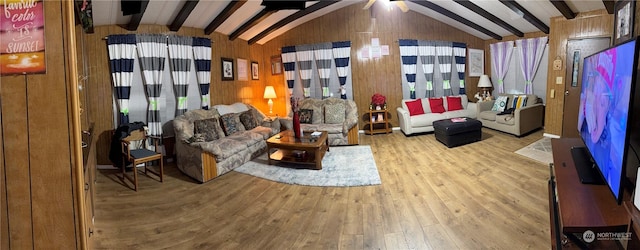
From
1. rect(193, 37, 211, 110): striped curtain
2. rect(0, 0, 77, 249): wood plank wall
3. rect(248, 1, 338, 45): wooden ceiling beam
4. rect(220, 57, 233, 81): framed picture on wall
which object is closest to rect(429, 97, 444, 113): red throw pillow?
rect(248, 1, 338, 45): wooden ceiling beam

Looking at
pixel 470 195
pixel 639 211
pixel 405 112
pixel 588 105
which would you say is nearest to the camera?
pixel 639 211

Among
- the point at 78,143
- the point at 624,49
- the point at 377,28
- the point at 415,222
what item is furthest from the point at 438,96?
the point at 78,143

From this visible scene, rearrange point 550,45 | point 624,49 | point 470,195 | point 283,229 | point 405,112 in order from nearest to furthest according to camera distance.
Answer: point 624,49 < point 283,229 < point 470,195 < point 550,45 < point 405,112

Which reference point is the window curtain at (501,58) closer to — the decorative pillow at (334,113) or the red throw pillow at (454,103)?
the red throw pillow at (454,103)

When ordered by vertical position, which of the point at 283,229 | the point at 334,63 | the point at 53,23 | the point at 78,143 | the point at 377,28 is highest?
the point at 377,28

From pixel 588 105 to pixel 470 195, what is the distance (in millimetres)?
1525

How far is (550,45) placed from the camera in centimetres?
545

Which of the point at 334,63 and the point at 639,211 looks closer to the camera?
the point at 639,211

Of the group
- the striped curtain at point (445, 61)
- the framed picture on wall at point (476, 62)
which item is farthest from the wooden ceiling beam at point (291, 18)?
the framed picture on wall at point (476, 62)

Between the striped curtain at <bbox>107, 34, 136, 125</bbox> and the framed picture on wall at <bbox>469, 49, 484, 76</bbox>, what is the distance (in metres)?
6.67

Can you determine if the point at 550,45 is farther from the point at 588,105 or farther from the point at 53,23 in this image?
the point at 53,23

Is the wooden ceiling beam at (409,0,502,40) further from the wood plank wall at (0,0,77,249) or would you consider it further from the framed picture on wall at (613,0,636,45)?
the wood plank wall at (0,0,77,249)

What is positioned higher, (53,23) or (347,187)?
(53,23)

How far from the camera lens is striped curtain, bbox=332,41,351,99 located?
22.1ft
